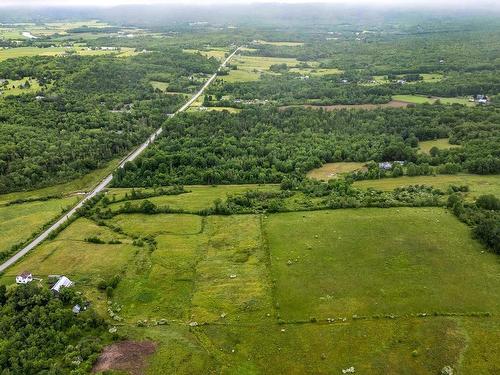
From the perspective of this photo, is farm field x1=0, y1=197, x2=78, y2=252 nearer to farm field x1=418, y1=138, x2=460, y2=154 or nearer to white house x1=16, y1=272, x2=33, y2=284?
white house x1=16, y1=272, x2=33, y2=284

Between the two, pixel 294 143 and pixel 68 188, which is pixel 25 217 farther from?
pixel 294 143

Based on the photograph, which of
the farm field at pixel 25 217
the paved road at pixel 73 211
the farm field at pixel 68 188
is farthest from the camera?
the farm field at pixel 68 188

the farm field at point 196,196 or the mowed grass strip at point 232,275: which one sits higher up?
the farm field at point 196,196

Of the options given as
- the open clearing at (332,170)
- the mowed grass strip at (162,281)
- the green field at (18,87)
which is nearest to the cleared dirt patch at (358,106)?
the open clearing at (332,170)

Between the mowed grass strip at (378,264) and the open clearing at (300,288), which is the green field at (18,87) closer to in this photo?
the open clearing at (300,288)

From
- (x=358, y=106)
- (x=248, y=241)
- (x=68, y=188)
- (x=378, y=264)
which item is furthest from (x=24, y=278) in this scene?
(x=358, y=106)

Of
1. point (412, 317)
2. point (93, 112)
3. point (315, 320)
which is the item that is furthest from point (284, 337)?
point (93, 112)

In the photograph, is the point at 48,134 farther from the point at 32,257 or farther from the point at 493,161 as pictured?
the point at 493,161

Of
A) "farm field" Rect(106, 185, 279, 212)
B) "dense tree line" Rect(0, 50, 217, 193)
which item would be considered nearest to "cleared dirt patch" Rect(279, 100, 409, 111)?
"dense tree line" Rect(0, 50, 217, 193)
